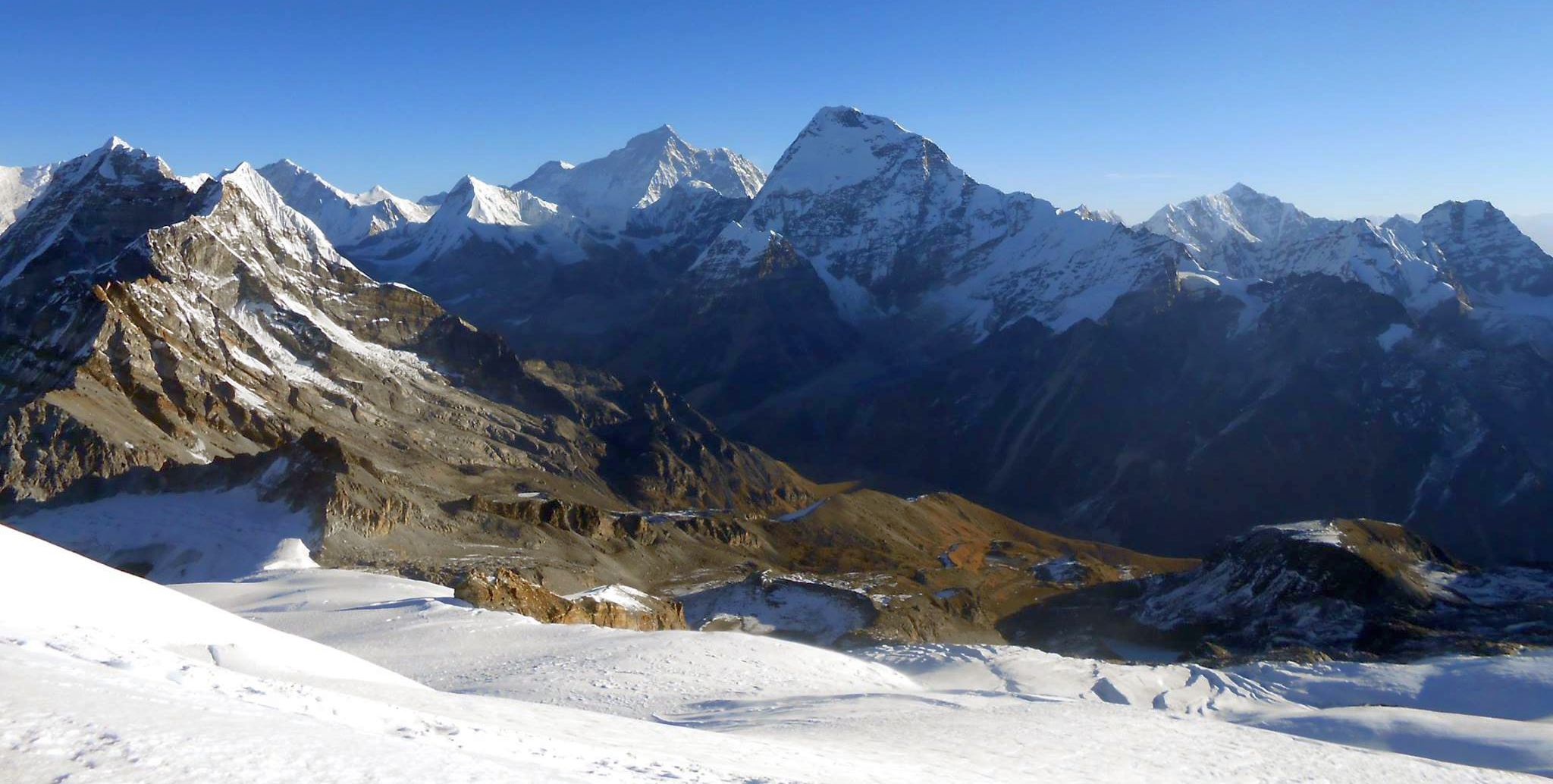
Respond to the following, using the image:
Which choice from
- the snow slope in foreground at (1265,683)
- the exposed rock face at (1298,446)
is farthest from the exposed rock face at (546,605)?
the exposed rock face at (1298,446)

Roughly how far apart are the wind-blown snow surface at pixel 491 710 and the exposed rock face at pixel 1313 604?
3323 centimetres

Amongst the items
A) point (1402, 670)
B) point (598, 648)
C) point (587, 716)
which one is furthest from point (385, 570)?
point (1402, 670)

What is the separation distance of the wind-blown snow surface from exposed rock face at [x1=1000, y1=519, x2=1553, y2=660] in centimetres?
3323

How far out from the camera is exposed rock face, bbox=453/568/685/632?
5109cm

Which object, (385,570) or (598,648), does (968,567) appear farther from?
(598,648)

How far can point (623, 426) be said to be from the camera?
6033 inches

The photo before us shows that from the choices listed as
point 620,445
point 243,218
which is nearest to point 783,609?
point 620,445

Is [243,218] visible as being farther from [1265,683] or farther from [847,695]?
[1265,683]

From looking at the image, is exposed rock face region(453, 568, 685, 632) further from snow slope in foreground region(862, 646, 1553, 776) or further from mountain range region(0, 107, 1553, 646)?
snow slope in foreground region(862, 646, 1553, 776)

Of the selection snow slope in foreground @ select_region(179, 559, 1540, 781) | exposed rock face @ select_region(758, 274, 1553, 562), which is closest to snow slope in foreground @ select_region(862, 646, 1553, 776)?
snow slope in foreground @ select_region(179, 559, 1540, 781)

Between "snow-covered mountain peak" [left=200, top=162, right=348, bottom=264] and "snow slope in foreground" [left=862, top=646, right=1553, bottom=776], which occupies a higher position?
"snow-covered mountain peak" [left=200, top=162, right=348, bottom=264]

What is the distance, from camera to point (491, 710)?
69.8 feet

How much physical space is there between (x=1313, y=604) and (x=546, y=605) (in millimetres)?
52227

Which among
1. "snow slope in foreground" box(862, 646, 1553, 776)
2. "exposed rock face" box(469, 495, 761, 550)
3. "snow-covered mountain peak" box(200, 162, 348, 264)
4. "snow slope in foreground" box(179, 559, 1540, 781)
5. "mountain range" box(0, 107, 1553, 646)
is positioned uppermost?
"snow-covered mountain peak" box(200, 162, 348, 264)
